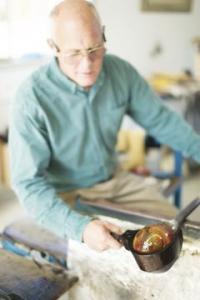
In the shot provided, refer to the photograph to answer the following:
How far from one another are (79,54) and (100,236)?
0.53 metres

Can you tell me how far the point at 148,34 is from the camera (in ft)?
11.2

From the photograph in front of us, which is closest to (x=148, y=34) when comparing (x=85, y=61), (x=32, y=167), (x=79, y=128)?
(x=79, y=128)

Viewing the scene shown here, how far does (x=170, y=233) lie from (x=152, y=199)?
68 centimetres

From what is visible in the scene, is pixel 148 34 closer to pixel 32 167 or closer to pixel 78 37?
pixel 78 37

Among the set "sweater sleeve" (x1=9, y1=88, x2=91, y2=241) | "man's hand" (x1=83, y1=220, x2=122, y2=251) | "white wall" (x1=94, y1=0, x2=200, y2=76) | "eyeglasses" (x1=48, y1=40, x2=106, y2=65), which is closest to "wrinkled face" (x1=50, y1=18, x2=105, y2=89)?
"eyeglasses" (x1=48, y1=40, x2=106, y2=65)

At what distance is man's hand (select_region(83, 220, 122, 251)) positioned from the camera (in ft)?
3.14

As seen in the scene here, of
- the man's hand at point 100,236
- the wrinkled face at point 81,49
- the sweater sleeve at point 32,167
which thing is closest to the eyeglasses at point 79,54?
the wrinkled face at point 81,49

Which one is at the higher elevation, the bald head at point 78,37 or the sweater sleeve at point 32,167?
the bald head at point 78,37

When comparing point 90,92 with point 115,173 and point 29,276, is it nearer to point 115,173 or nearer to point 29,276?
point 115,173

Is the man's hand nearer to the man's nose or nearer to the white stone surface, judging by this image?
the white stone surface

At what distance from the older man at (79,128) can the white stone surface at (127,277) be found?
0.20ft

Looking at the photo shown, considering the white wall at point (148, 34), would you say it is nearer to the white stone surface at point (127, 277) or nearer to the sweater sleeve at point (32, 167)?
the sweater sleeve at point (32, 167)

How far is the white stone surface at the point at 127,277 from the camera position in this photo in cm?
95

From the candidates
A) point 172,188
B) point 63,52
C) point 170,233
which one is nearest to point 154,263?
point 170,233
